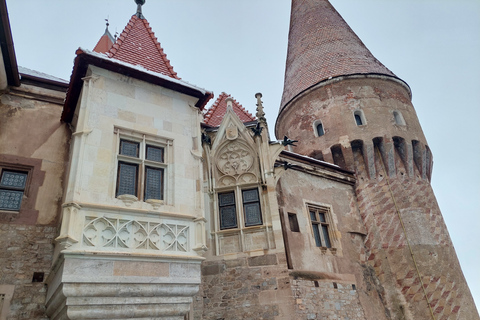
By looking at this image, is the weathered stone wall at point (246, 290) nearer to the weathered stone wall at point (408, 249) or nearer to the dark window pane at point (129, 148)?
the dark window pane at point (129, 148)

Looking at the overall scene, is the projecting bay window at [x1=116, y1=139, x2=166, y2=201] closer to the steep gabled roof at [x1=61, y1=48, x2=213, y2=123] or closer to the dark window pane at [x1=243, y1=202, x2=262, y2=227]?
the steep gabled roof at [x1=61, y1=48, x2=213, y2=123]

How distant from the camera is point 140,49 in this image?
26.4ft

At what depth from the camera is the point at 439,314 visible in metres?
11.3

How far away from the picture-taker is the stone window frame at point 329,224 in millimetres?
10737

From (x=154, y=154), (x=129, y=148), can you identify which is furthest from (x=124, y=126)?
(x=154, y=154)

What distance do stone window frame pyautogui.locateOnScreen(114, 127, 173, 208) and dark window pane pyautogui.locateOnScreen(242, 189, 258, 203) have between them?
107 inches

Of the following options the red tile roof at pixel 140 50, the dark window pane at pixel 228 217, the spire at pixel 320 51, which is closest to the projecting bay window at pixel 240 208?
the dark window pane at pixel 228 217

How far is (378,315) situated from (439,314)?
7.19 feet

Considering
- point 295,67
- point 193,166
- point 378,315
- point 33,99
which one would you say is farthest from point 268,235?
point 295,67

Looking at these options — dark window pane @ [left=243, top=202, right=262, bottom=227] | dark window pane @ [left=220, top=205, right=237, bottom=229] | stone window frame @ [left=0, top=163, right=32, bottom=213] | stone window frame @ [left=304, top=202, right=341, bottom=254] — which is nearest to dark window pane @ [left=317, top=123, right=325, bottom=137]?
stone window frame @ [left=304, top=202, right=341, bottom=254]

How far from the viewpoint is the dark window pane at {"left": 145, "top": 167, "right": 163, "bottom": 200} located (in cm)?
627

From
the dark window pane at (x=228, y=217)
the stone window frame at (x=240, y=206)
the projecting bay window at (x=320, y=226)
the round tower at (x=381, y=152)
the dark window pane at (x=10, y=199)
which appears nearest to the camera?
the dark window pane at (x=10, y=199)

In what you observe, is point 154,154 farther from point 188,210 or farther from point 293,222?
point 293,222

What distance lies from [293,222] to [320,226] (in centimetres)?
120
